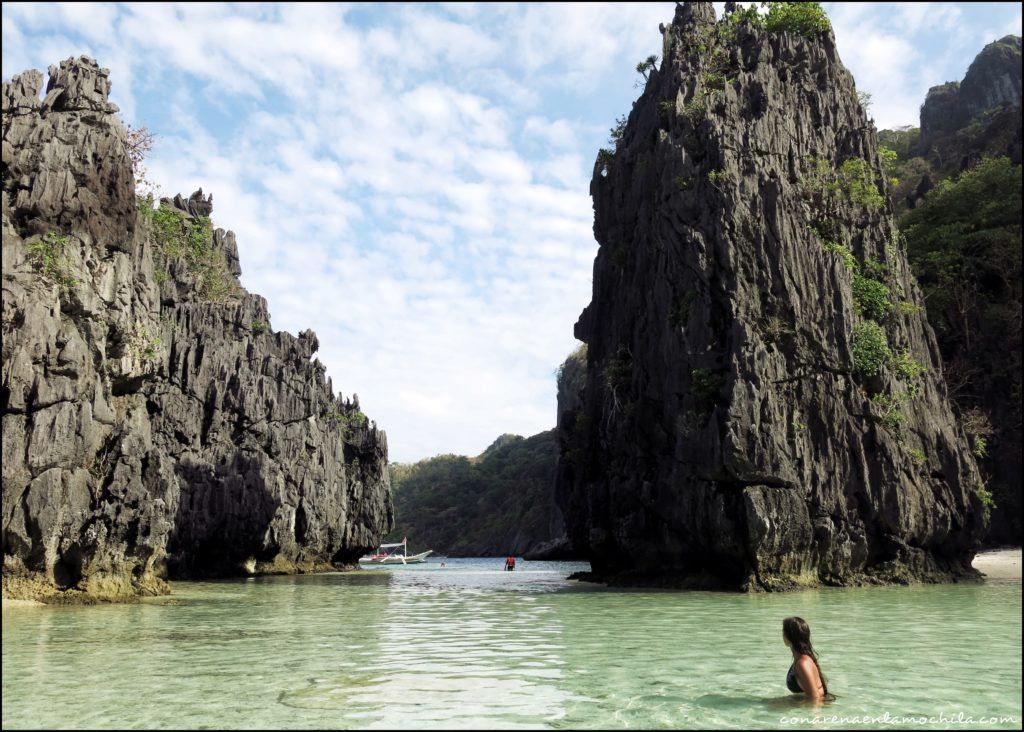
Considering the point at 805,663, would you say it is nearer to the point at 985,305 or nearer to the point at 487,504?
the point at 985,305

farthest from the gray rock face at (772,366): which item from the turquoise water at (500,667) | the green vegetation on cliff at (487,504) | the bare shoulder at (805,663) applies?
the green vegetation on cliff at (487,504)

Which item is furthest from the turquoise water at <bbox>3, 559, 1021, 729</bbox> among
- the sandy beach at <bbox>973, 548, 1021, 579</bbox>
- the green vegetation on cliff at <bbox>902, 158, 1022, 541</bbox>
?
the green vegetation on cliff at <bbox>902, 158, 1022, 541</bbox>

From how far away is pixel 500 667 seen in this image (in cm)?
1177

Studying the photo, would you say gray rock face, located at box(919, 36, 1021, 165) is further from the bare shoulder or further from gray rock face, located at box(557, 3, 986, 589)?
the bare shoulder

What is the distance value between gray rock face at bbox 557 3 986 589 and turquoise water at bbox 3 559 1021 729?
8.61m

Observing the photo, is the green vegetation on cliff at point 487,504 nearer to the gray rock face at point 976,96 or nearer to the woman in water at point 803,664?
the gray rock face at point 976,96

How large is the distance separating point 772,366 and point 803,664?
23.6m

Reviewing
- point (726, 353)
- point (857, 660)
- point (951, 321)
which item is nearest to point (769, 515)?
point (726, 353)

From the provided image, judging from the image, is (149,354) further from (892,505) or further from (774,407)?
(892,505)

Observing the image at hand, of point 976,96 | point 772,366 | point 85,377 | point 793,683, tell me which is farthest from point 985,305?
point 85,377

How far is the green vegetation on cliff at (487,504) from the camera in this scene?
126 m

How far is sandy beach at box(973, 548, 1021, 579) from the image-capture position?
35969mm

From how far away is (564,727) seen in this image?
807cm

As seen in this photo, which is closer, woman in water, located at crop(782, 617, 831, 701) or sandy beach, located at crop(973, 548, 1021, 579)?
woman in water, located at crop(782, 617, 831, 701)
